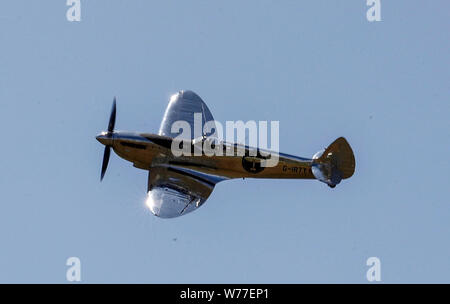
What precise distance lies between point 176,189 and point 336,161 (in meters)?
5.61

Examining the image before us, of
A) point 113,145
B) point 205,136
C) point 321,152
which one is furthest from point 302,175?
point 113,145

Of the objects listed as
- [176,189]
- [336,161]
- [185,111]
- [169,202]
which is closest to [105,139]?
[176,189]

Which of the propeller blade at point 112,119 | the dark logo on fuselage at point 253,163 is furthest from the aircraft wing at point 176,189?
the propeller blade at point 112,119

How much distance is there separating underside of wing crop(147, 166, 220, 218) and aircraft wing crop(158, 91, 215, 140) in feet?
7.82

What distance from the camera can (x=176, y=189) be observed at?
33594 millimetres

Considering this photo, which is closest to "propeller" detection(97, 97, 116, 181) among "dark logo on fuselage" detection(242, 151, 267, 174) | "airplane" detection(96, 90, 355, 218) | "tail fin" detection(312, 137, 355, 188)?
"airplane" detection(96, 90, 355, 218)

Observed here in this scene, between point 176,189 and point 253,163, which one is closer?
point 176,189

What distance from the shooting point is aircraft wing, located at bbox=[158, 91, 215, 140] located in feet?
121

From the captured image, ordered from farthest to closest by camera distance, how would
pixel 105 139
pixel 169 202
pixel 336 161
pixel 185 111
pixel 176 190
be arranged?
1. pixel 185 111
2. pixel 105 139
3. pixel 336 161
4. pixel 176 190
5. pixel 169 202

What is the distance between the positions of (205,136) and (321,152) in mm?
4231

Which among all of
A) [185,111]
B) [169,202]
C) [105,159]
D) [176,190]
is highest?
[185,111]

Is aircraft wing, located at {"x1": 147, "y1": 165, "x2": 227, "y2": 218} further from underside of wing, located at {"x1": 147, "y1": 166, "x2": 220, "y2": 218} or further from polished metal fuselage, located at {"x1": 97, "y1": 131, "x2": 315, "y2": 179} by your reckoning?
polished metal fuselage, located at {"x1": 97, "y1": 131, "x2": 315, "y2": 179}

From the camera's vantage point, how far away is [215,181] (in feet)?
114

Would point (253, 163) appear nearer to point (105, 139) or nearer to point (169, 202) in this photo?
point (169, 202)
